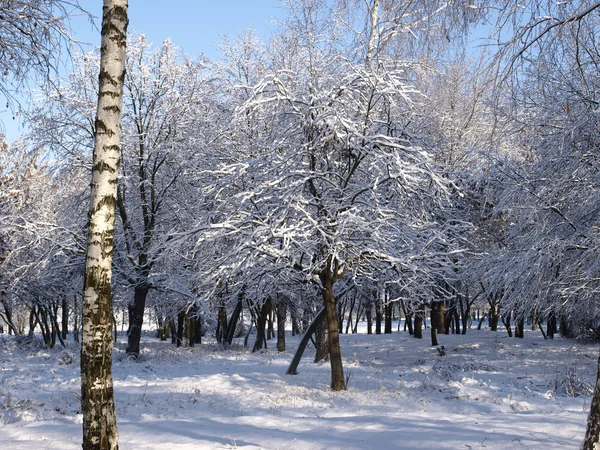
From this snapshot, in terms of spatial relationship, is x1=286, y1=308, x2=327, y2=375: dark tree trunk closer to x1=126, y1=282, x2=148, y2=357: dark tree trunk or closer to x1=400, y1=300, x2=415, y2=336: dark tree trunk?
x1=126, y1=282, x2=148, y2=357: dark tree trunk

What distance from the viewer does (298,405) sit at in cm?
965

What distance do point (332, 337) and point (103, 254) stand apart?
729cm

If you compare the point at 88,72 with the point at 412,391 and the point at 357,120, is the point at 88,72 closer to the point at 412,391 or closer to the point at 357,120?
the point at 357,120

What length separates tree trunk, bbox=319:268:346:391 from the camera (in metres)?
11.2

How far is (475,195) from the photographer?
1928cm

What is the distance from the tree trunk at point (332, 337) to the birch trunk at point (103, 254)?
6.94 metres

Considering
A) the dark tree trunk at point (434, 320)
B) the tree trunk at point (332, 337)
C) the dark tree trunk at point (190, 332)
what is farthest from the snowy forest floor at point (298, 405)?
the dark tree trunk at point (190, 332)

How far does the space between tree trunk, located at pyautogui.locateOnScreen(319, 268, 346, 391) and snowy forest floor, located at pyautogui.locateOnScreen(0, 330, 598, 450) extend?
336 millimetres

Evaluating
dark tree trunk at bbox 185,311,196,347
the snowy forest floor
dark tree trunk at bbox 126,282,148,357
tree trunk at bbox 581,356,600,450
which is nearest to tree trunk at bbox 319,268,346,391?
the snowy forest floor

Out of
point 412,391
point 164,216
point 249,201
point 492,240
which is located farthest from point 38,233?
point 492,240

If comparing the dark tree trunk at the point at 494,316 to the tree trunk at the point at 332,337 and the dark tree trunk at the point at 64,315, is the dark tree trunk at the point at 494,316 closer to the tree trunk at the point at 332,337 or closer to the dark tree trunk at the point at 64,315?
the tree trunk at the point at 332,337

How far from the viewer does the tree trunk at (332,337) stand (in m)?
11.2

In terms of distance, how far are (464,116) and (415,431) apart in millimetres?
21070

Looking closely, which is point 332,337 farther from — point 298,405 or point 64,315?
point 64,315
